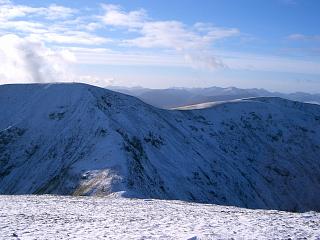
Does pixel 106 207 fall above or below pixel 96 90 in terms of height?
below

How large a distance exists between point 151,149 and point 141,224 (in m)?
47.6

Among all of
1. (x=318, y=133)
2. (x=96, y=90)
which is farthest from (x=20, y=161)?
(x=318, y=133)

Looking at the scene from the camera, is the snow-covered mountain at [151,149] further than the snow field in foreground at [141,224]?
Yes

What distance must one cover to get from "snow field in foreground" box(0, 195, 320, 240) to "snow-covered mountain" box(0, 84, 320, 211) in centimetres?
2125

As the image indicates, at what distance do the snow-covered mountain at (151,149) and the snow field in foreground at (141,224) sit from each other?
837 inches

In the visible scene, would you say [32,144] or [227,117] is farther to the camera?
[227,117]

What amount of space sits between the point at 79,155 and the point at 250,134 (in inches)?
1954

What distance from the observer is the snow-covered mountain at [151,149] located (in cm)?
5860

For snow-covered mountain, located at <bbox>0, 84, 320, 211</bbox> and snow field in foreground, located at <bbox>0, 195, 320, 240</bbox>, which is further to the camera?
snow-covered mountain, located at <bbox>0, 84, 320, 211</bbox>

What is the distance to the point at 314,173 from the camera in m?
97.2

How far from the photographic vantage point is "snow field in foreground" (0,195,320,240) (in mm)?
18969

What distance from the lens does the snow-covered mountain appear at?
58597 millimetres

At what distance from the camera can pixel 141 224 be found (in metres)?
21.9

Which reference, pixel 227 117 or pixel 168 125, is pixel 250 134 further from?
pixel 168 125
